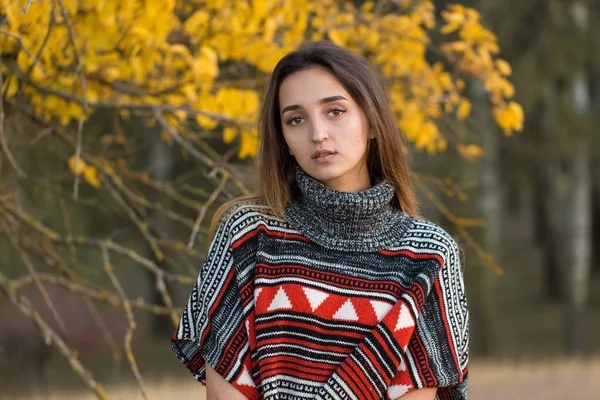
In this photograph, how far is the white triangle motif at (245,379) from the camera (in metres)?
2.18

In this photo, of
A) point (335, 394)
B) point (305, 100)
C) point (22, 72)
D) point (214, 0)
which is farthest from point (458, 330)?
point (22, 72)

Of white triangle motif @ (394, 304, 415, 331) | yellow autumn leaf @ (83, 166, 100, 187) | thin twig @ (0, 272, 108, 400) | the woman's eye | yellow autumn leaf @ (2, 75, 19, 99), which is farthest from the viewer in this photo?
yellow autumn leaf @ (83, 166, 100, 187)

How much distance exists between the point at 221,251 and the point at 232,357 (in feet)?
0.87

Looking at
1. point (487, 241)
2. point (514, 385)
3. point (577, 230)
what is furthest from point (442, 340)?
point (577, 230)

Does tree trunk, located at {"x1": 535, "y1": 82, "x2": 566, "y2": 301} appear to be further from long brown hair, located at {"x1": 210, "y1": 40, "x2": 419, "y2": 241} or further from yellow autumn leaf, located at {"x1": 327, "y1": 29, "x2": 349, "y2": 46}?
long brown hair, located at {"x1": 210, "y1": 40, "x2": 419, "y2": 241}

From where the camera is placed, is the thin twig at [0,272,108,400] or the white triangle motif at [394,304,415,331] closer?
the white triangle motif at [394,304,415,331]

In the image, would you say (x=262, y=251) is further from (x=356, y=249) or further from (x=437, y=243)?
(x=437, y=243)

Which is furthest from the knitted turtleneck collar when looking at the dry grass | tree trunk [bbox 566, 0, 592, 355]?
tree trunk [bbox 566, 0, 592, 355]

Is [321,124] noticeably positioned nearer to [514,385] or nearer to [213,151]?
[213,151]

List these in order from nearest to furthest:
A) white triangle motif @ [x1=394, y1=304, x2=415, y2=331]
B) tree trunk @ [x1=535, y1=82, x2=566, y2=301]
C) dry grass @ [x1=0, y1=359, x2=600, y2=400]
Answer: white triangle motif @ [x1=394, y1=304, x2=415, y2=331]
dry grass @ [x1=0, y1=359, x2=600, y2=400]
tree trunk @ [x1=535, y1=82, x2=566, y2=301]

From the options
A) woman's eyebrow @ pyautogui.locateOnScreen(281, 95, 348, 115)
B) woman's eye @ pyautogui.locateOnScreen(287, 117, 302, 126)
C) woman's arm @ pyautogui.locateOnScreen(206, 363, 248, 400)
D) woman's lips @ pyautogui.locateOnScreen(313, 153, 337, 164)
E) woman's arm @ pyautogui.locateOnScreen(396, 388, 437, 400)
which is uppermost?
woman's eyebrow @ pyautogui.locateOnScreen(281, 95, 348, 115)

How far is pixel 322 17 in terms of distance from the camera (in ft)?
13.6

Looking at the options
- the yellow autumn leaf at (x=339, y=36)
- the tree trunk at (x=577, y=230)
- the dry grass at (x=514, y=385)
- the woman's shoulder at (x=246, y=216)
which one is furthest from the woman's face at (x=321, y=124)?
the tree trunk at (x=577, y=230)

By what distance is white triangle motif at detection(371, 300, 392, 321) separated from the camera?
2207 mm
